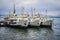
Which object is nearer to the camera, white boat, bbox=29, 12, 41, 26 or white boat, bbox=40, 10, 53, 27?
white boat, bbox=29, 12, 41, 26

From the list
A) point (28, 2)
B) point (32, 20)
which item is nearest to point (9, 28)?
point (32, 20)

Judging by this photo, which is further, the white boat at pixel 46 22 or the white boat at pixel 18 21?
the white boat at pixel 46 22

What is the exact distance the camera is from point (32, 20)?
10227 mm

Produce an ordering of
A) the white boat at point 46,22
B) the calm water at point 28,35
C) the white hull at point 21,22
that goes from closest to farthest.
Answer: the calm water at point 28,35, the white hull at point 21,22, the white boat at point 46,22

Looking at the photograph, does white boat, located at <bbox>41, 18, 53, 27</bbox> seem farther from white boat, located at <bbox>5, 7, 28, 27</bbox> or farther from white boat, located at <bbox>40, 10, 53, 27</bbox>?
white boat, located at <bbox>5, 7, 28, 27</bbox>

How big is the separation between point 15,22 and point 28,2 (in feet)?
9.90

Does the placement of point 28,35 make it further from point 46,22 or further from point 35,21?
point 46,22

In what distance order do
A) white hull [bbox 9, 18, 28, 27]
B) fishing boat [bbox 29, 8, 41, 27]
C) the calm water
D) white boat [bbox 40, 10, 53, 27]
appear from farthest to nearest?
1. white boat [bbox 40, 10, 53, 27]
2. fishing boat [bbox 29, 8, 41, 27]
3. white hull [bbox 9, 18, 28, 27]
4. the calm water

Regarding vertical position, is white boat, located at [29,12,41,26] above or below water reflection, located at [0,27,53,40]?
above

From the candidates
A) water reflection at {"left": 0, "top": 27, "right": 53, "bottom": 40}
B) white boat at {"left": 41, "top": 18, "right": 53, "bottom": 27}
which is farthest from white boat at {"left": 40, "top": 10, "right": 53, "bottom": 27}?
water reflection at {"left": 0, "top": 27, "right": 53, "bottom": 40}

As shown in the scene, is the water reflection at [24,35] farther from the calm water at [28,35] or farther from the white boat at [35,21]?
the white boat at [35,21]

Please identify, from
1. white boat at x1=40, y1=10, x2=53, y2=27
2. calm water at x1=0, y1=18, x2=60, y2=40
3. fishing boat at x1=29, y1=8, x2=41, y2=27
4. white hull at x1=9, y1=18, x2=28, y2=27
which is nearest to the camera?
calm water at x1=0, y1=18, x2=60, y2=40

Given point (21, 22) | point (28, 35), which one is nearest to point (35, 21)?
point (21, 22)

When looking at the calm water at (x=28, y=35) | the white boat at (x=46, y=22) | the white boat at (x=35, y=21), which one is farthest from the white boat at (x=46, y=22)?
the calm water at (x=28, y=35)
